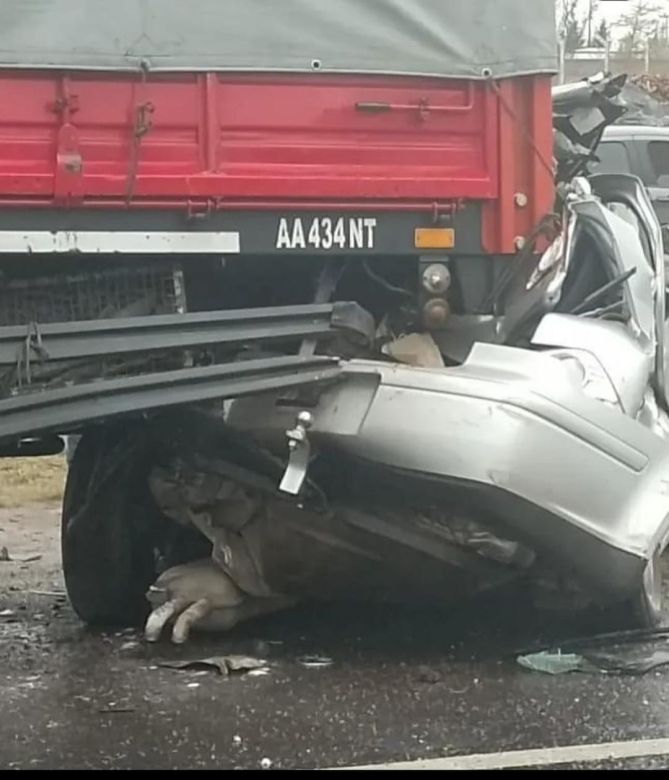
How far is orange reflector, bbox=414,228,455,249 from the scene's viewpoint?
5.45 m

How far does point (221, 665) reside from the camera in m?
5.42

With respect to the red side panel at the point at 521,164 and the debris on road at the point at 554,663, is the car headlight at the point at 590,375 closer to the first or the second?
the red side panel at the point at 521,164

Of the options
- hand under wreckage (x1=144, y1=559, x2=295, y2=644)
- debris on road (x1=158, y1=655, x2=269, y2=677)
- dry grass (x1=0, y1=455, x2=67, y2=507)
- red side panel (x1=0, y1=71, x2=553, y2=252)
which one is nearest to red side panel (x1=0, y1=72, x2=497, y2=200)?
red side panel (x1=0, y1=71, x2=553, y2=252)

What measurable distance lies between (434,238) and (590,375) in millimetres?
695

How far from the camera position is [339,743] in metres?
4.54

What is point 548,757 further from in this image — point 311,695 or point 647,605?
point 647,605

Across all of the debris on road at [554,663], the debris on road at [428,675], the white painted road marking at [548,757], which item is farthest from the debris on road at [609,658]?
the white painted road marking at [548,757]

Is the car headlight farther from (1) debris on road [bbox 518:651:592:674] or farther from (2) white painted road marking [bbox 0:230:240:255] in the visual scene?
(2) white painted road marking [bbox 0:230:240:255]

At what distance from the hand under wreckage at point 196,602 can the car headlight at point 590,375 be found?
1.44 meters

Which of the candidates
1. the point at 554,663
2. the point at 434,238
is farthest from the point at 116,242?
the point at 554,663

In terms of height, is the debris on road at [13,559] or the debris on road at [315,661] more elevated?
the debris on road at [315,661]

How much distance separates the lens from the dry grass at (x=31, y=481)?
33.5 feet

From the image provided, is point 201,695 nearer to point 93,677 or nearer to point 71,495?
point 93,677

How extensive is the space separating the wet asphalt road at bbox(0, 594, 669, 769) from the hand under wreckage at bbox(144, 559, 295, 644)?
0.24 feet
